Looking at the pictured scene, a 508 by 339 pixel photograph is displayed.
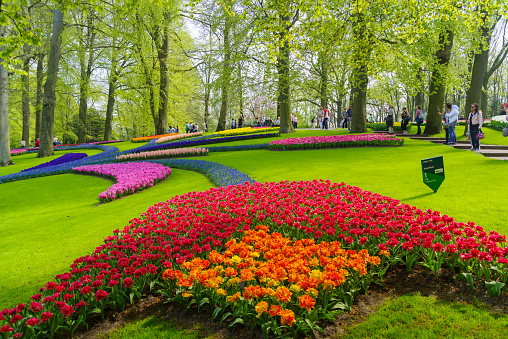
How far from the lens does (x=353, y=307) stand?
10.4 feet

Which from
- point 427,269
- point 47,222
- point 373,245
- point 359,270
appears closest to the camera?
point 359,270

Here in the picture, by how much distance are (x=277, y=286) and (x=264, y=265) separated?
0.24m

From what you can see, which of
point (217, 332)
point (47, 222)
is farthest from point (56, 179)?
point (217, 332)

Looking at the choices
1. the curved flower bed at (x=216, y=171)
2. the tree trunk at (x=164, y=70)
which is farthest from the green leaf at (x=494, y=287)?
the tree trunk at (x=164, y=70)

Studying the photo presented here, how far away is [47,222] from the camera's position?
22.1 feet

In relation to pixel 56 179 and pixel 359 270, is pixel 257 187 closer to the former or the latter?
pixel 359 270

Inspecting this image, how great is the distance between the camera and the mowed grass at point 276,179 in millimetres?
2938

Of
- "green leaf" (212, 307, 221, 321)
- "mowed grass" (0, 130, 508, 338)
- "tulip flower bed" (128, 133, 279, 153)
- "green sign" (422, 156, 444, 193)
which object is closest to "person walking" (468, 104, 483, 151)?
"mowed grass" (0, 130, 508, 338)

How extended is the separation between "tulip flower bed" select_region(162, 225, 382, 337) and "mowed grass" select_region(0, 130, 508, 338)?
36 cm

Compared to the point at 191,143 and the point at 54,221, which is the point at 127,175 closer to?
the point at 54,221

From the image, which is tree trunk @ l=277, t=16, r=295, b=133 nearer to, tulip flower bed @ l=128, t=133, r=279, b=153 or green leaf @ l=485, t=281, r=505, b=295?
tulip flower bed @ l=128, t=133, r=279, b=153

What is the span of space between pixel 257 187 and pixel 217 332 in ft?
13.7

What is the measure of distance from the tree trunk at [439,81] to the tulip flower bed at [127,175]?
15.0m

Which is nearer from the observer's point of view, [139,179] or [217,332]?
[217,332]
